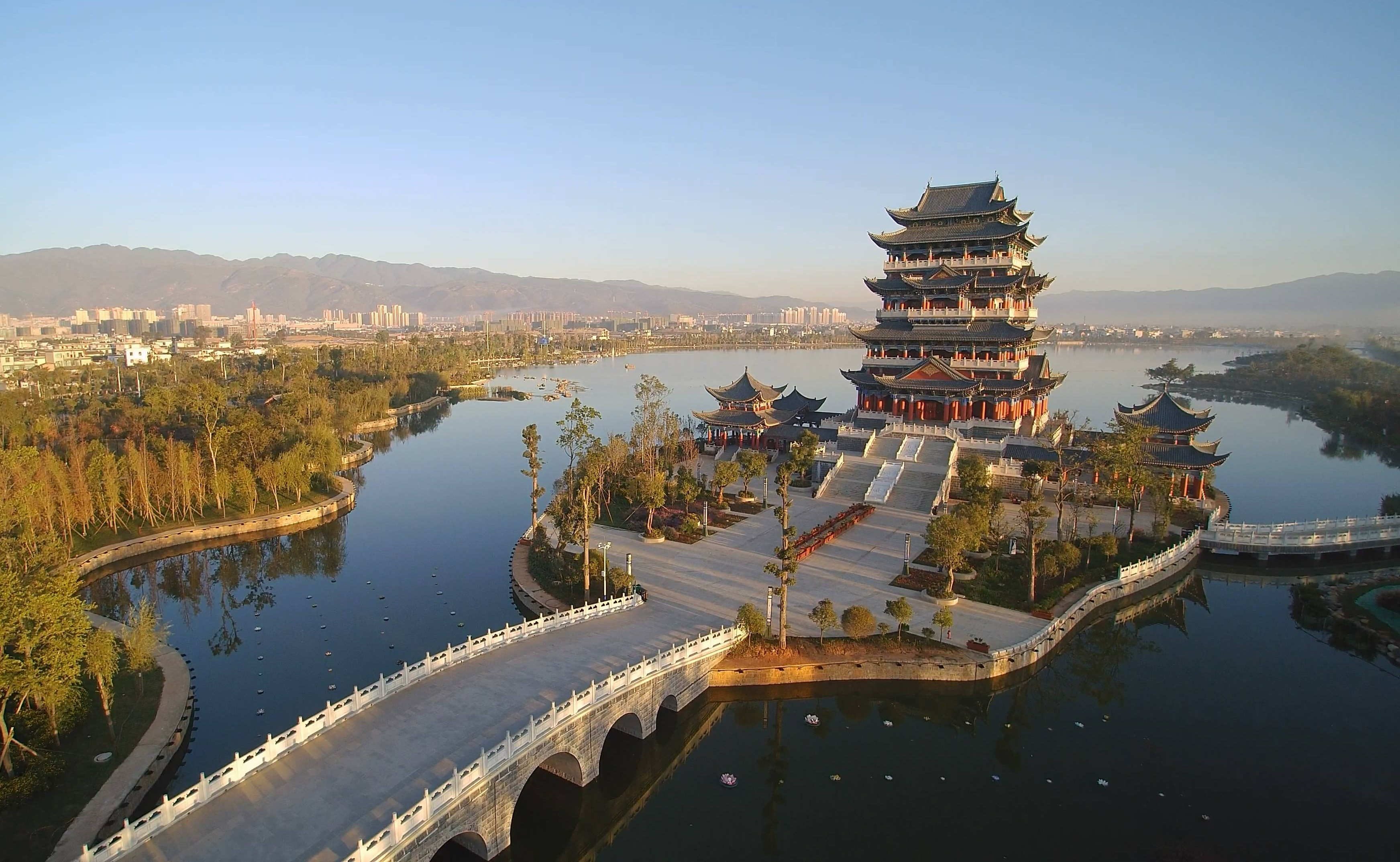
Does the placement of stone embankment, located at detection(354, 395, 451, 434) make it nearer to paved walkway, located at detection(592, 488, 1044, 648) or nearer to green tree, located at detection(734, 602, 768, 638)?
paved walkway, located at detection(592, 488, 1044, 648)

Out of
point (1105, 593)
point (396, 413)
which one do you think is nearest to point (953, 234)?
point (1105, 593)

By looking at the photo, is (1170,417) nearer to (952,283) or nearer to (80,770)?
(952,283)

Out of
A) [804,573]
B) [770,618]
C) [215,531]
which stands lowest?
[215,531]

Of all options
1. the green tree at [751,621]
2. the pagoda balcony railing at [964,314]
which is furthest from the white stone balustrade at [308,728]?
the pagoda balcony railing at [964,314]

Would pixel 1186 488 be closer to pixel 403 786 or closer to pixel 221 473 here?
pixel 403 786

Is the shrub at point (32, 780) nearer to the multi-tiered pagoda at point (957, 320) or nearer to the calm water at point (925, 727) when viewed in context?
the calm water at point (925, 727)

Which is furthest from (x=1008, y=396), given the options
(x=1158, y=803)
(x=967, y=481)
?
(x=1158, y=803)

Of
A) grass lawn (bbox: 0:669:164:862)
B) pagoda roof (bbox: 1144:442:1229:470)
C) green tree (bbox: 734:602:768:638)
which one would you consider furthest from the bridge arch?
pagoda roof (bbox: 1144:442:1229:470)
